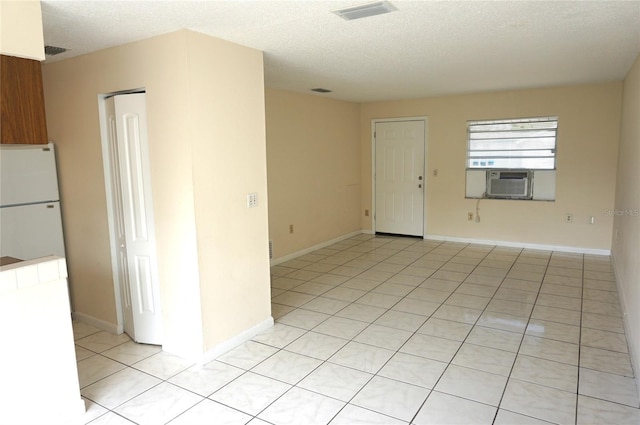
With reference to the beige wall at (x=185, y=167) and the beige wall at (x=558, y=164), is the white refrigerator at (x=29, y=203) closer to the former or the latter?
the beige wall at (x=185, y=167)

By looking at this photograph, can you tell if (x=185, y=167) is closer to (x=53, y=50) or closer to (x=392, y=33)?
(x=53, y=50)

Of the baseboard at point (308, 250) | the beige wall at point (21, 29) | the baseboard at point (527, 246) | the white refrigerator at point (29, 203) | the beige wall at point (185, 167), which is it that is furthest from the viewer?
the baseboard at point (527, 246)

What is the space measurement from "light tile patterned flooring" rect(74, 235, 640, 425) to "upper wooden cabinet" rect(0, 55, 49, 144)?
62.1 inches

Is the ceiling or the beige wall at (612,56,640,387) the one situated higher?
the ceiling

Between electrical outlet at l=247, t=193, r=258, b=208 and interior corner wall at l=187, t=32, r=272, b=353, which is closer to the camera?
interior corner wall at l=187, t=32, r=272, b=353

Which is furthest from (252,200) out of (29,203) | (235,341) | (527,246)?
(527,246)

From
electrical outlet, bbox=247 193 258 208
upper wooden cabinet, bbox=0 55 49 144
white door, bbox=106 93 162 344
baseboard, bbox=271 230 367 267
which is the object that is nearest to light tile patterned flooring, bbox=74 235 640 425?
white door, bbox=106 93 162 344

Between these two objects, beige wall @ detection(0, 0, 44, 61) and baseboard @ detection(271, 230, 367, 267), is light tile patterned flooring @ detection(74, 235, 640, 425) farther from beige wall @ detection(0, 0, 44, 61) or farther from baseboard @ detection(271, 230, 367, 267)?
beige wall @ detection(0, 0, 44, 61)

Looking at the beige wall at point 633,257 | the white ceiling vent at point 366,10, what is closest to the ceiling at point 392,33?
the white ceiling vent at point 366,10

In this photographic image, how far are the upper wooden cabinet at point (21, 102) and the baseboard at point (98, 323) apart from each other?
1.82 meters

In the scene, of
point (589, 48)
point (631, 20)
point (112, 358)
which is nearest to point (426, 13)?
point (631, 20)

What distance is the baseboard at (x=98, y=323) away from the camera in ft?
11.6

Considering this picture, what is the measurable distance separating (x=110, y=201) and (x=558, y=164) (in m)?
5.53

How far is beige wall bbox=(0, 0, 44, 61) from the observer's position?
2.03 meters
